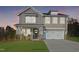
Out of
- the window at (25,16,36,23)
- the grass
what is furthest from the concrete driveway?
the window at (25,16,36,23)

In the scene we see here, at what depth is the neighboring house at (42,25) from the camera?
32.7 ft

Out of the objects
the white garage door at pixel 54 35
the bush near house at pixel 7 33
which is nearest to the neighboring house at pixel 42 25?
the white garage door at pixel 54 35

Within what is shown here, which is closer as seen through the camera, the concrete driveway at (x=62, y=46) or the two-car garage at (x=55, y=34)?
the concrete driveway at (x=62, y=46)

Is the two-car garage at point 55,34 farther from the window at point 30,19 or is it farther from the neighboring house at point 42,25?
the window at point 30,19

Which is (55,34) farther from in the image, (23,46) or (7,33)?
(7,33)

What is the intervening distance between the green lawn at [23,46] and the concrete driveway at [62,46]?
0.12 metres

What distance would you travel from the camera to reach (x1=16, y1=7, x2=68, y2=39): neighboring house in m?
9.96

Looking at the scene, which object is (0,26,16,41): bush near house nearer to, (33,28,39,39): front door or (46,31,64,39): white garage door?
(33,28,39,39): front door

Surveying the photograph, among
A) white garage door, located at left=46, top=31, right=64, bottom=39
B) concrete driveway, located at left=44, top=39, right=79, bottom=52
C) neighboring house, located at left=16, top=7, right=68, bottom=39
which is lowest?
concrete driveway, located at left=44, top=39, right=79, bottom=52

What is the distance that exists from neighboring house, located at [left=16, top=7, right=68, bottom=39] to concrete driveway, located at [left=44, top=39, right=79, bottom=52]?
0.37ft

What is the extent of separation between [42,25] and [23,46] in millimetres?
573
